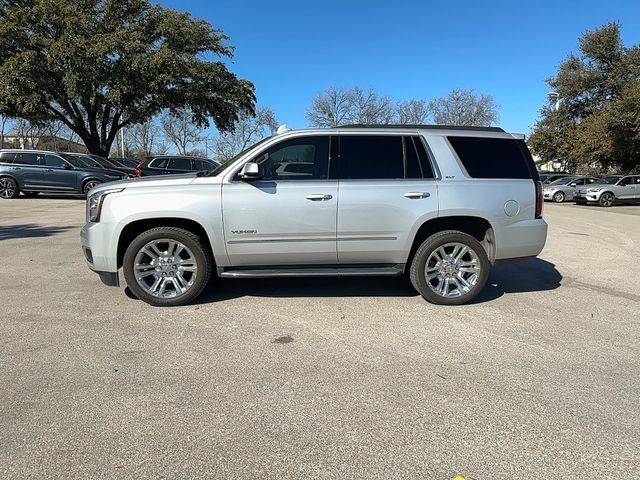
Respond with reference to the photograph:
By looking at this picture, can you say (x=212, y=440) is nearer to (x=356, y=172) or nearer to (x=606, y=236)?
(x=356, y=172)

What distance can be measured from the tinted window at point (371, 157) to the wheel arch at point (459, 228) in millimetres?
681

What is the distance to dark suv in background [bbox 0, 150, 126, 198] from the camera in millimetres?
17641

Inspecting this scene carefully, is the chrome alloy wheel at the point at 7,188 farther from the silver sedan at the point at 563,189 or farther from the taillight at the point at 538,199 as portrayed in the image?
the silver sedan at the point at 563,189

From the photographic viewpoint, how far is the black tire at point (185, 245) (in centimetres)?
496

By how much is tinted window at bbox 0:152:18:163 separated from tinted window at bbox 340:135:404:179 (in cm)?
1741

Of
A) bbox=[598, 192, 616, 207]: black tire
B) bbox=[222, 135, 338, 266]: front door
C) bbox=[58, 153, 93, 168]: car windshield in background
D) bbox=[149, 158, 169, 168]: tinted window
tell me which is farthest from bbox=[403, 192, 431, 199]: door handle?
bbox=[598, 192, 616, 207]: black tire

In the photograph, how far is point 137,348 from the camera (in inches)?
156

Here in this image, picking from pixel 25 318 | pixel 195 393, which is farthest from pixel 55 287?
pixel 195 393

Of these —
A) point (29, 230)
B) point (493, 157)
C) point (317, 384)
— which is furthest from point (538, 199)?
point (29, 230)

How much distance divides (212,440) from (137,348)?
5.17ft

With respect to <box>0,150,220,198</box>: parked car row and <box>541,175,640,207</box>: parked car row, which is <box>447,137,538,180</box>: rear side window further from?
<box>541,175,640,207</box>: parked car row

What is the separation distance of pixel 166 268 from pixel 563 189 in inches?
1078

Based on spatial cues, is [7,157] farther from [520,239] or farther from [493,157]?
[520,239]

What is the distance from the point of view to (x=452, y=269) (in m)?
5.28
